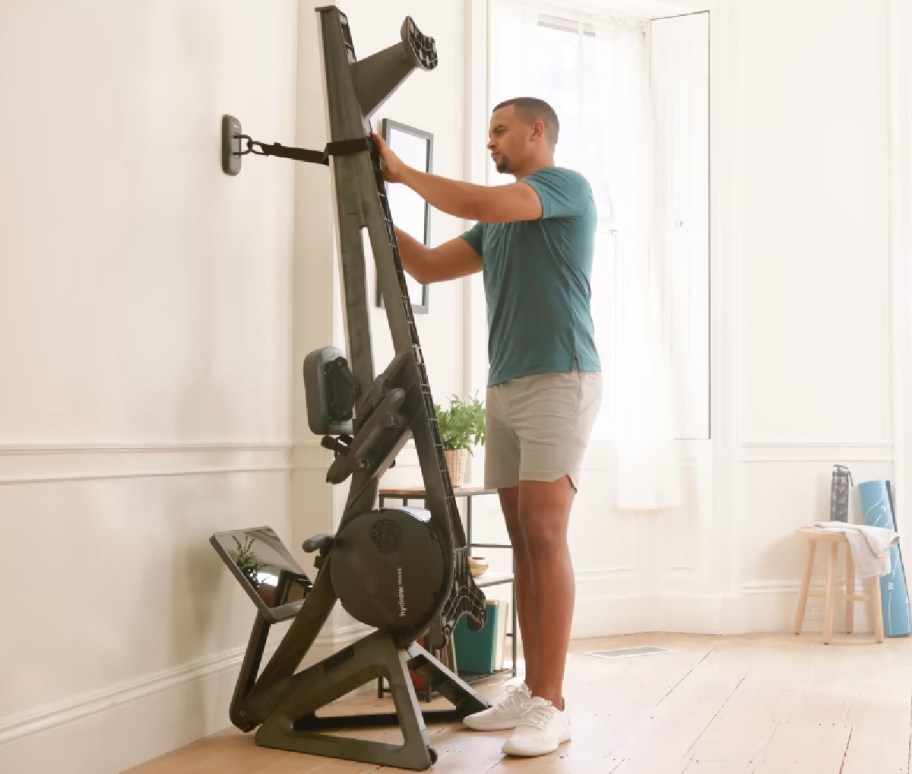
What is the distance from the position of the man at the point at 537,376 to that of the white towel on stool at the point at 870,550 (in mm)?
2026

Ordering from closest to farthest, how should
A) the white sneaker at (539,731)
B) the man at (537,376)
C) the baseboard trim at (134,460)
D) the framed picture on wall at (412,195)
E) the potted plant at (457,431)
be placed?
the baseboard trim at (134,460) < the white sneaker at (539,731) < the man at (537,376) < the potted plant at (457,431) < the framed picture on wall at (412,195)

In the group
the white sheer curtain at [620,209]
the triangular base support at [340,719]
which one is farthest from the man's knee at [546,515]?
the white sheer curtain at [620,209]

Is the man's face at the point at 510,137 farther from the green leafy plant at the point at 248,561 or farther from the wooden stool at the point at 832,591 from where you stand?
the wooden stool at the point at 832,591

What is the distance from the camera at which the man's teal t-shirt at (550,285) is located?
9.46ft

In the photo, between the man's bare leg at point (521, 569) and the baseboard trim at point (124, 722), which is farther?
the man's bare leg at point (521, 569)

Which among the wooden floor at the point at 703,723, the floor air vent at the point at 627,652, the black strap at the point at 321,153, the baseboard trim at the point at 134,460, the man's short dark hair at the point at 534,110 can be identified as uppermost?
the man's short dark hair at the point at 534,110

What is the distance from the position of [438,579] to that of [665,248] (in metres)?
2.55

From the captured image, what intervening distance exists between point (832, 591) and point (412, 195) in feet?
7.46

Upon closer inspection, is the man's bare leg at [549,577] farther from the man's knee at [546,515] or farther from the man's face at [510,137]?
the man's face at [510,137]

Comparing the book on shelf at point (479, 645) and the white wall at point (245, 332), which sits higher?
the white wall at point (245, 332)

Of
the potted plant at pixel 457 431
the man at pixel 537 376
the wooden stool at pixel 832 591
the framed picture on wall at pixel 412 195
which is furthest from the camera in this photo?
the wooden stool at pixel 832 591

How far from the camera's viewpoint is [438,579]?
8.43 ft

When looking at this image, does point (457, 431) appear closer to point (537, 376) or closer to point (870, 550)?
point (537, 376)

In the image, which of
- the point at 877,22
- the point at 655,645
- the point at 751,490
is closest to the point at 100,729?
the point at 655,645
